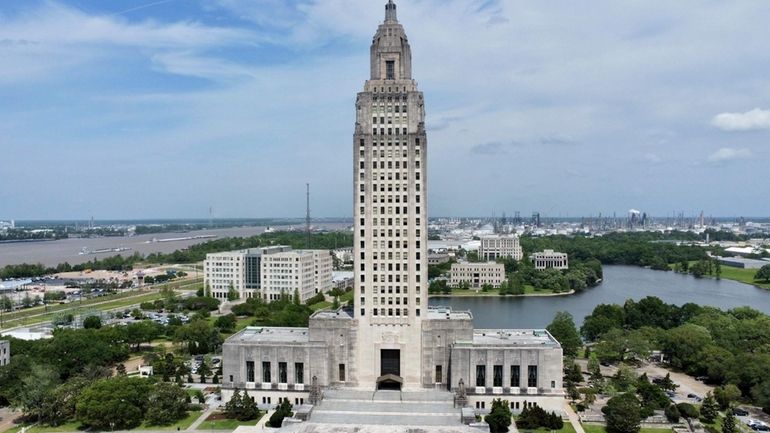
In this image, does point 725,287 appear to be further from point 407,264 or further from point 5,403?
point 5,403

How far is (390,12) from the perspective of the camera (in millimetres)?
55281

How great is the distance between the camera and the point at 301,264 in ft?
367

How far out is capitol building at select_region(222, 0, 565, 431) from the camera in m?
50.4

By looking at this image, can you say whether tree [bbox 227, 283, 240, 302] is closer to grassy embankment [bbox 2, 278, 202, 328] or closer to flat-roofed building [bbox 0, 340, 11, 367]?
grassy embankment [bbox 2, 278, 202, 328]

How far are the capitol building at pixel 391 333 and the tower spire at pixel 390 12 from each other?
0.30ft

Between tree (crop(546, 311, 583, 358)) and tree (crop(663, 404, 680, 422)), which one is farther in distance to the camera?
tree (crop(546, 311, 583, 358))

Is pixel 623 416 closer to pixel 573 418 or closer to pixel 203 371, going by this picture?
pixel 573 418

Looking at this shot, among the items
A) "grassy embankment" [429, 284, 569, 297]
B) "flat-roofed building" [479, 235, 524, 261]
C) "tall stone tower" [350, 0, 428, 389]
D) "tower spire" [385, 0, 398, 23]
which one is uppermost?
"tower spire" [385, 0, 398, 23]

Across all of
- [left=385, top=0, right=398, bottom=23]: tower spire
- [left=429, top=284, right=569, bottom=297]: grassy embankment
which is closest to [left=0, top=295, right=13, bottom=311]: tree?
[left=429, top=284, right=569, bottom=297]: grassy embankment

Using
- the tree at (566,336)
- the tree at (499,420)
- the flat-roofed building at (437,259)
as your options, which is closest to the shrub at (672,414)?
the tree at (499,420)

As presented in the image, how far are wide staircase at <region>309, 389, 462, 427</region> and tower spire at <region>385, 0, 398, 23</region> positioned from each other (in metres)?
33.6

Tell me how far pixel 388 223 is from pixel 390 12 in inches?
772

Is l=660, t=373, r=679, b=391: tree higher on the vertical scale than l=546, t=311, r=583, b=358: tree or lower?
lower

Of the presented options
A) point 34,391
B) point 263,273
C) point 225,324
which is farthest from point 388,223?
point 263,273
